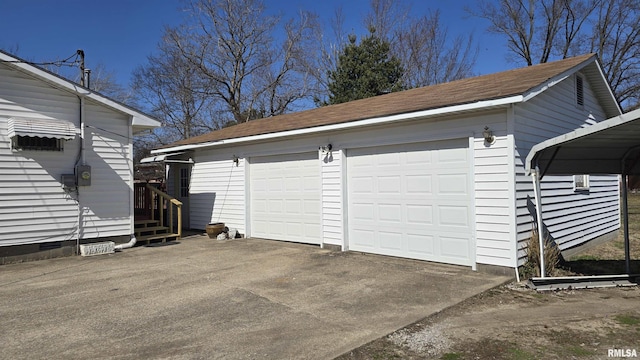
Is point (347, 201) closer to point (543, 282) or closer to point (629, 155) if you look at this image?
point (543, 282)

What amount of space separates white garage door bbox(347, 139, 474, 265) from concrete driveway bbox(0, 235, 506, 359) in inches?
12.4

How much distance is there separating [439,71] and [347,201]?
19.8m

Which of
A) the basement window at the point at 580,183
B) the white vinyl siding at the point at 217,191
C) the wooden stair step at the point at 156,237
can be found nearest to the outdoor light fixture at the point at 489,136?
the basement window at the point at 580,183

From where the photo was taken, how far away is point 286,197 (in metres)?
10.0

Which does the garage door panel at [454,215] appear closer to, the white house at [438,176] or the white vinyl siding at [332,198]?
the white house at [438,176]

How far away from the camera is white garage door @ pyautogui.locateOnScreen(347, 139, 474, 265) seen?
22.4 feet

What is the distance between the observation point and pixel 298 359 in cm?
347

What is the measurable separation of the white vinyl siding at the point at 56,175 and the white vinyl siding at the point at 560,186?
26.8ft

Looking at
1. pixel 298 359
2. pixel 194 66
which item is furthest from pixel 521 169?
pixel 194 66

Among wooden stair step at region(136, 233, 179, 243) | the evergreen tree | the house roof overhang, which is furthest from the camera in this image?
the evergreen tree

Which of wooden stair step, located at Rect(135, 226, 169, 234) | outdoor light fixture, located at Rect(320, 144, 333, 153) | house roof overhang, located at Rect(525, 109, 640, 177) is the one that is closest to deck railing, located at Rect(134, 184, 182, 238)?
wooden stair step, located at Rect(135, 226, 169, 234)

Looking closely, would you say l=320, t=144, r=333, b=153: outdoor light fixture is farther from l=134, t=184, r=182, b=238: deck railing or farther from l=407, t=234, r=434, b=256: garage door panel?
l=134, t=184, r=182, b=238: deck railing

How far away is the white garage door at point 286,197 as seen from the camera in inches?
369

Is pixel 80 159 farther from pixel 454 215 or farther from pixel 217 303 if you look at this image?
pixel 454 215
